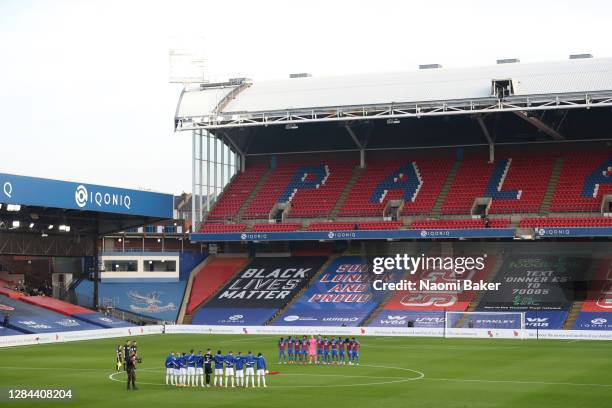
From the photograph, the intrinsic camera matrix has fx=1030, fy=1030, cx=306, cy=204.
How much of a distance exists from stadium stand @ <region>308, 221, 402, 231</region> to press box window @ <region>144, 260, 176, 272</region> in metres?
12.7

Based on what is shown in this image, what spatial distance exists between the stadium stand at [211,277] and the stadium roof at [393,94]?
484 inches

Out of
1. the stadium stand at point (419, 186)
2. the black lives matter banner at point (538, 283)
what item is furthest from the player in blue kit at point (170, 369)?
the stadium stand at point (419, 186)

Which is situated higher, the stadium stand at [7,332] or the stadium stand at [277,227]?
the stadium stand at [277,227]

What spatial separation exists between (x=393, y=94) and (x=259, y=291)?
711 inches

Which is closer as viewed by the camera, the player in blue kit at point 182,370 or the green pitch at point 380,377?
the green pitch at point 380,377

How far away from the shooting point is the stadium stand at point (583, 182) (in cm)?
7362

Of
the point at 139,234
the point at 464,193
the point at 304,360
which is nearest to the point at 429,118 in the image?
the point at 464,193

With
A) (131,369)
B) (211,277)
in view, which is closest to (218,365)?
(131,369)

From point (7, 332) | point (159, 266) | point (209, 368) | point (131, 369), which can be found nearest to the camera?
point (131, 369)

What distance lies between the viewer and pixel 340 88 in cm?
8012

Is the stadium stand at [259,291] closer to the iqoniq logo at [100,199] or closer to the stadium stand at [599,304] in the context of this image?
the iqoniq logo at [100,199]

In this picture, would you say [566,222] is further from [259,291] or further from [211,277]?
[211,277]

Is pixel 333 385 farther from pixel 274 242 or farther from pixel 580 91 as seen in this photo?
pixel 274 242

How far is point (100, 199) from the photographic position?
72.2 metres
